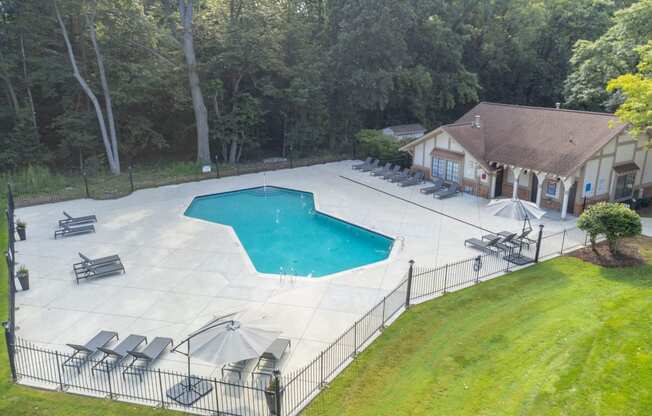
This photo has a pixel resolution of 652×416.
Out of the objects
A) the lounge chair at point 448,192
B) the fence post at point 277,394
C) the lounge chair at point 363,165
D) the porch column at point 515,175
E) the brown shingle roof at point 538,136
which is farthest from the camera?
the lounge chair at point 363,165

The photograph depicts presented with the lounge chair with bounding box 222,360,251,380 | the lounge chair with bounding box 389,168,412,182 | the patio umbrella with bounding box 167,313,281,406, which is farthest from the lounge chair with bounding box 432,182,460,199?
the patio umbrella with bounding box 167,313,281,406

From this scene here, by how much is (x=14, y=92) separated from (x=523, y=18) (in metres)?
39.2

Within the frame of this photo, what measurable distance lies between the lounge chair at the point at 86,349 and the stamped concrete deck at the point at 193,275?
634mm

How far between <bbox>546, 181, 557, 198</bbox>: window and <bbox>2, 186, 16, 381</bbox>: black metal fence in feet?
76.9

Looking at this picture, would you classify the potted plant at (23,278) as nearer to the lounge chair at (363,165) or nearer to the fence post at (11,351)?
the fence post at (11,351)

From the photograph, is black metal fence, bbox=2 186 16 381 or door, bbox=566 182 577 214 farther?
door, bbox=566 182 577 214

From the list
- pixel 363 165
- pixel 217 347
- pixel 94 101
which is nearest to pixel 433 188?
pixel 363 165

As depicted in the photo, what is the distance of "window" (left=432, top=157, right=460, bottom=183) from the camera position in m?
29.1

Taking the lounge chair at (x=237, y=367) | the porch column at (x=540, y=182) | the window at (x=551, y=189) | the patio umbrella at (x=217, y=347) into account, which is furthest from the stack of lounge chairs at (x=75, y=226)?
the window at (x=551, y=189)

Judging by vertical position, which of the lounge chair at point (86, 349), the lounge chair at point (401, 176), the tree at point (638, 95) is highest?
the tree at point (638, 95)

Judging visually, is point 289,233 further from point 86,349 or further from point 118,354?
point 86,349

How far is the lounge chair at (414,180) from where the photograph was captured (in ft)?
99.1

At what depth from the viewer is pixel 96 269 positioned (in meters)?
18.1

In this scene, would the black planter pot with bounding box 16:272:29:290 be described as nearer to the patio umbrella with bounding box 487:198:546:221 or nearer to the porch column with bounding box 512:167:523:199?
the patio umbrella with bounding box 487:198:546:221
